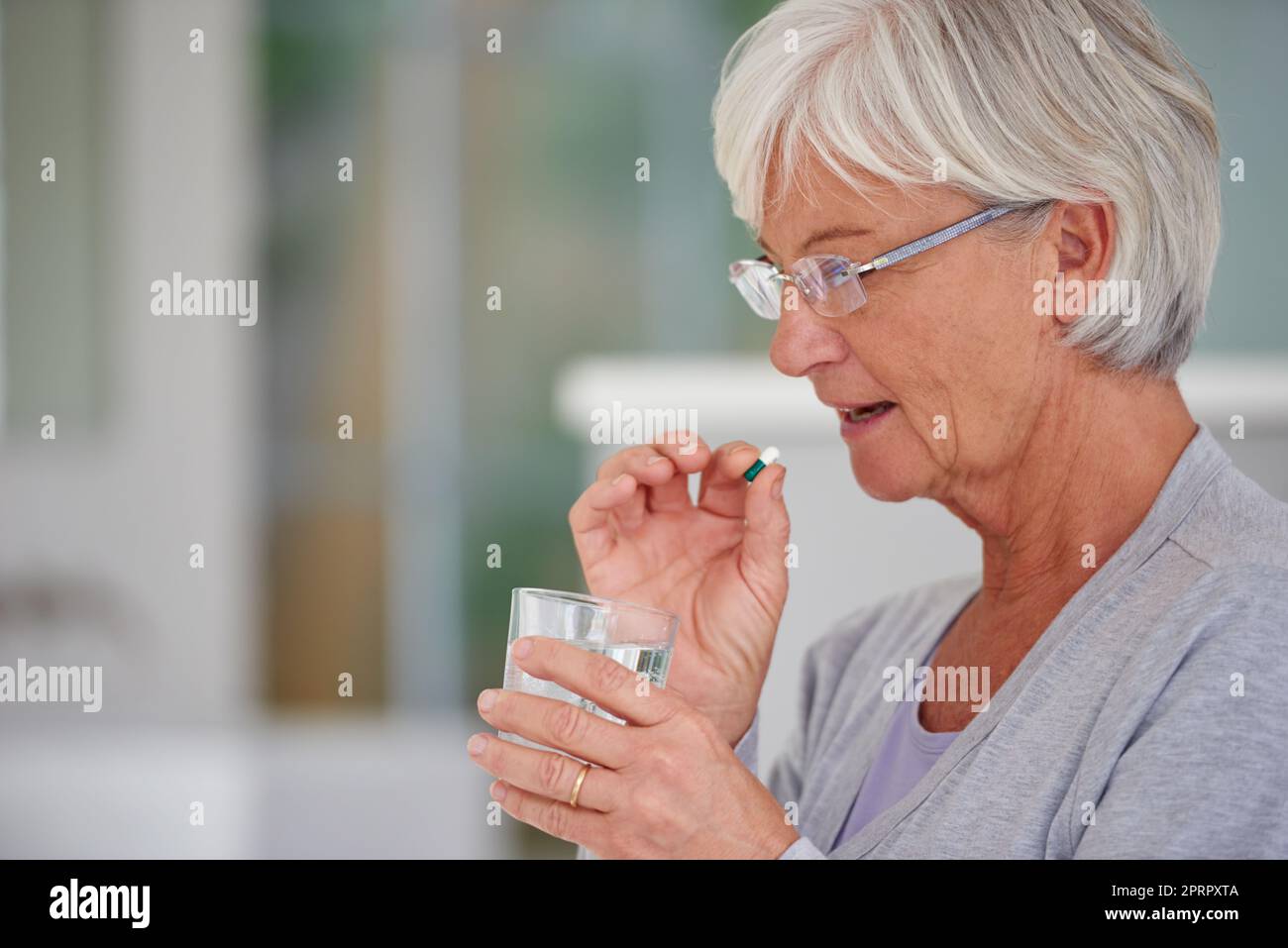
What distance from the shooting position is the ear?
48.1 inches

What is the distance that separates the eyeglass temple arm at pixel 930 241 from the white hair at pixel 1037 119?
0.5 inches

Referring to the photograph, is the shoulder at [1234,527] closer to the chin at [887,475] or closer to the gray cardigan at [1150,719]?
the gray cardigan at [1150,719]

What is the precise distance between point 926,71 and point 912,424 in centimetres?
35

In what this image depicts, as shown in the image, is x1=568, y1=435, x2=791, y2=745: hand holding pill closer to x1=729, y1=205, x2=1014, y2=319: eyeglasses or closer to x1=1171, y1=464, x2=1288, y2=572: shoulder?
x1=729, y1=205, x2=1014, y2=319: eyeglasses

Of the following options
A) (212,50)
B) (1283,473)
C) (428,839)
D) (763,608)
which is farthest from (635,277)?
(763,608)

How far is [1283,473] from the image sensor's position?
79.2 inches

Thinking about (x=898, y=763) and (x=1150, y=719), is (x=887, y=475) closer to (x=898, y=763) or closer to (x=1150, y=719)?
(x=898, y=763)

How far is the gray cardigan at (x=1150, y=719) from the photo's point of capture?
93cm

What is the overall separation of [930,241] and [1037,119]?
15 centimetres

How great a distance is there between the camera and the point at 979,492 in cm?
134
